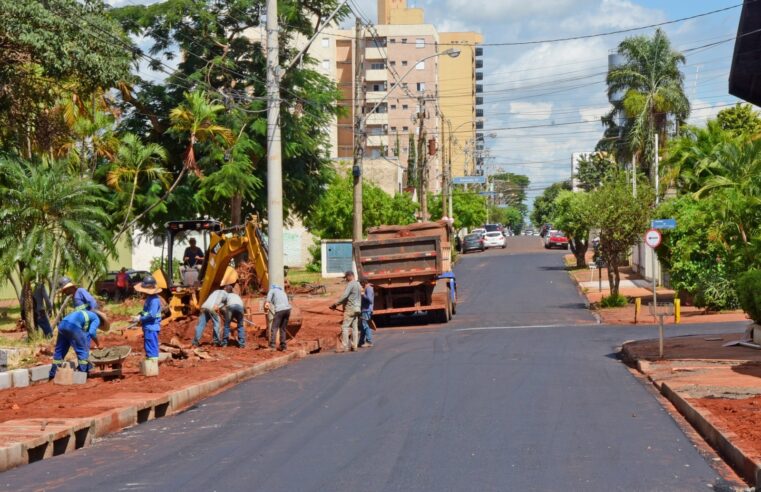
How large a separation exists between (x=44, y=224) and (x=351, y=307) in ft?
24.2

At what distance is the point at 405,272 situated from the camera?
3238 cm

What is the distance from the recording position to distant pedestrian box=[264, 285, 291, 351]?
2467 centimetres

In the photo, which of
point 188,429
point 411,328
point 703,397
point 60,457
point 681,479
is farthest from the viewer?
point 411,328

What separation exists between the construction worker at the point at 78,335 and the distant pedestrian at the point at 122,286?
2653 centimetres

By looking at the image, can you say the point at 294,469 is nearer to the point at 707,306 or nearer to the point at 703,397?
the point at 703,397

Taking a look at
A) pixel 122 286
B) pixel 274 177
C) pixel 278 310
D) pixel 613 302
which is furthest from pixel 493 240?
pixel 278 310

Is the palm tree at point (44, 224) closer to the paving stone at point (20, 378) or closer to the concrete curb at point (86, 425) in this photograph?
the paving stone at point (20, 378)

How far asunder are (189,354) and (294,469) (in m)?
11.7

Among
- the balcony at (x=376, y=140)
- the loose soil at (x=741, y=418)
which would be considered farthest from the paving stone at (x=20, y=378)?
the balcony at (x=376, y=140)

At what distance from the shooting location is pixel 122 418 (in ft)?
48.5

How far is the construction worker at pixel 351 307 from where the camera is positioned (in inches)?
993

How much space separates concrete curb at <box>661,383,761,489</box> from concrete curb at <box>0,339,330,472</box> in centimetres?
739

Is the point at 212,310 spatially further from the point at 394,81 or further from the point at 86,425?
the point at 394,81

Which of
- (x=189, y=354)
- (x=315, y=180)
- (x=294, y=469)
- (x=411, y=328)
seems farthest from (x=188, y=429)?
(x=315, y=180)
